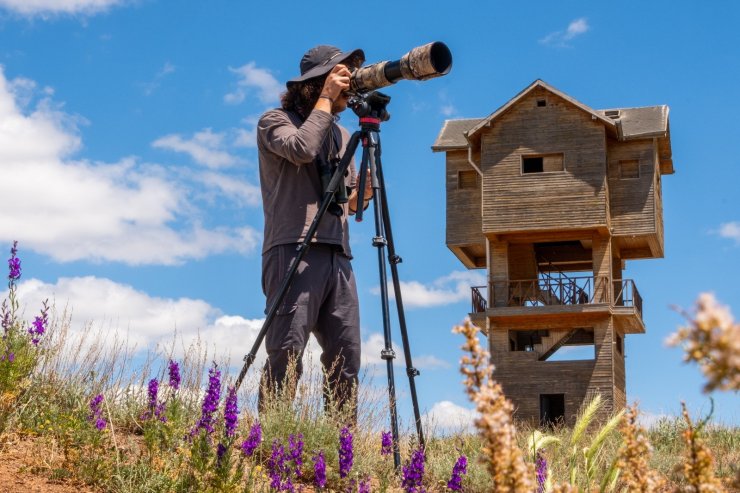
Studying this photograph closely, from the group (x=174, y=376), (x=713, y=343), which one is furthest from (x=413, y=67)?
(x=713, y=343)

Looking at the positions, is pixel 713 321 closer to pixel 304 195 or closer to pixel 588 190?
pixel 304 195

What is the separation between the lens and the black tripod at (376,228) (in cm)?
562

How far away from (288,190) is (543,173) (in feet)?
55.0

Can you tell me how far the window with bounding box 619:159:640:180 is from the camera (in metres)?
22.7

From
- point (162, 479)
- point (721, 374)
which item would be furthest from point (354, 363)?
point (721, 374)

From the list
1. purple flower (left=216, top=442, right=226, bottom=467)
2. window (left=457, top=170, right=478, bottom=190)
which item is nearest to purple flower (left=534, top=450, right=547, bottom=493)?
purple flower (left=216, top=442, right=226, bottom=467)

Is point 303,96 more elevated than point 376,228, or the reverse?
point 303,96

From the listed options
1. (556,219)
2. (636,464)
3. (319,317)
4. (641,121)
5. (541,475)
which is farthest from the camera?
(641,121)

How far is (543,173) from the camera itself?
72.2 feet

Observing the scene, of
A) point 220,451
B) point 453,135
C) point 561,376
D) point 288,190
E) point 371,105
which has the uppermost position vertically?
point 453,135

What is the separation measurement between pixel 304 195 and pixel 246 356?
1108mm

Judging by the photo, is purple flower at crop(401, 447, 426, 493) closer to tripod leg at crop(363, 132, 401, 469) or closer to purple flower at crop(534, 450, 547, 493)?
purple flower at crop(534, 450, 547, 493)

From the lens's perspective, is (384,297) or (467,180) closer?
(384,297)

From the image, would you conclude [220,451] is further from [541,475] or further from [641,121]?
[641,121]
